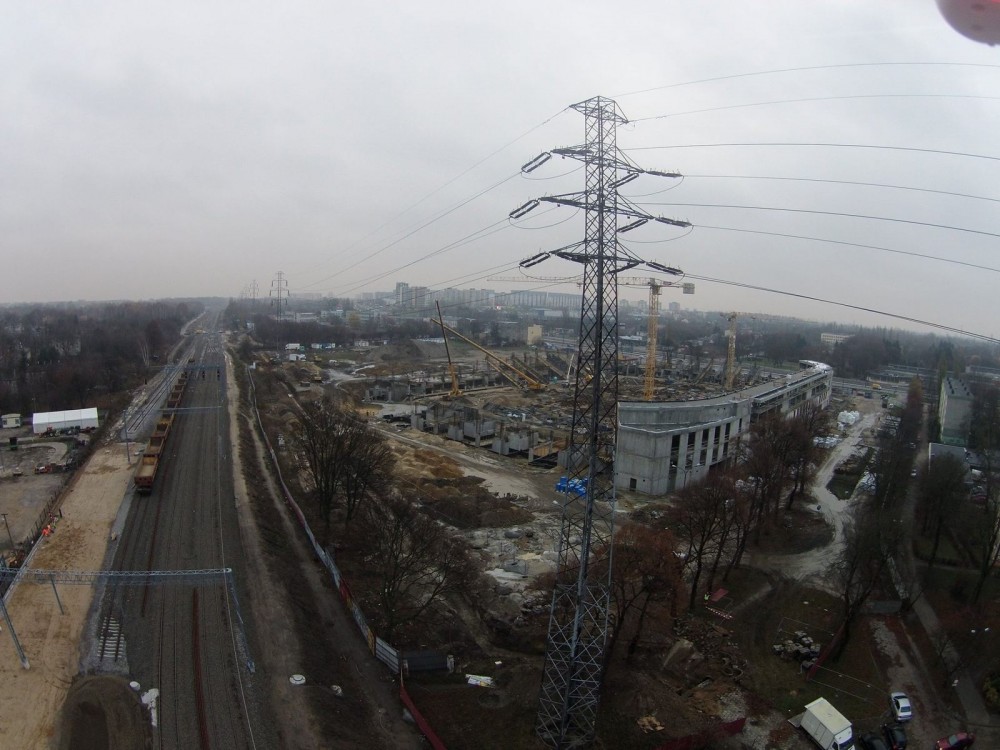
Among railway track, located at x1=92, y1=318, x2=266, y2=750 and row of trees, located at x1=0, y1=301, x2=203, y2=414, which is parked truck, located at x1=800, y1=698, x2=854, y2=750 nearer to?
railway track, located at x1=92, y1=318, x2=266, y2=750

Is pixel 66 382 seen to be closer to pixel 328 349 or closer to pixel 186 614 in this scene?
pixel 186 614

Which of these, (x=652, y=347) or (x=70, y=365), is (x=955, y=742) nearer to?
(x=652, y=347)

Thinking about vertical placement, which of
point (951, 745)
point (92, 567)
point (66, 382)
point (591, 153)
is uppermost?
point (591, 153)

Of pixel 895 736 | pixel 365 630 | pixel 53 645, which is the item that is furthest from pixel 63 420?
pixel 895 736

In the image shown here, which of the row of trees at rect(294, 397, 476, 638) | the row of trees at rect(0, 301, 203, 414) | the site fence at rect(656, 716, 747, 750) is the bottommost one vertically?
the site fence at rect(656, 716, 747, 750)

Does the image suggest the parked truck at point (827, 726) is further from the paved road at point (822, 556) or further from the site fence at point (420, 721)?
the site fence at point (420, 721)

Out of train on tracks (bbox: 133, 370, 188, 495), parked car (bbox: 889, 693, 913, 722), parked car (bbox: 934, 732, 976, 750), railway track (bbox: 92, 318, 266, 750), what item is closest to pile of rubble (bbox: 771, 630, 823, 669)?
parked car (bbox: 889, 693, 913, 722)

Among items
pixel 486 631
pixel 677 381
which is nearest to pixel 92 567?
pixel 486 631
